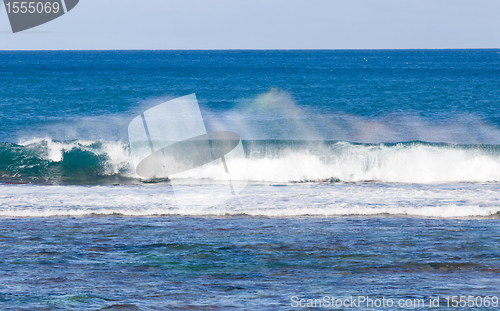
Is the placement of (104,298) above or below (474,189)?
above

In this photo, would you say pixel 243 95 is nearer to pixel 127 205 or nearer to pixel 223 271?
pixel 127 205

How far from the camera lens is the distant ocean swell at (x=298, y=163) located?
18.0 meters

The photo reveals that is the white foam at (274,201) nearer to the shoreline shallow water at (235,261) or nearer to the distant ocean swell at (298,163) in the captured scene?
the shoreline shallow water at (235,261)

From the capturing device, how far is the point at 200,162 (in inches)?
790

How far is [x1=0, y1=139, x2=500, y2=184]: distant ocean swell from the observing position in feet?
59.2

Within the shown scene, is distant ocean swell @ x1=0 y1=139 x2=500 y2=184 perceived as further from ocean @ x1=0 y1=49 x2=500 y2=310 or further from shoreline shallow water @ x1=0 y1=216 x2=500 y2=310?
shoreline shallow water @ x1=0 y1=216 x2=500 y2=310

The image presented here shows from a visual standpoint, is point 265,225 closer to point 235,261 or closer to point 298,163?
point 235,261

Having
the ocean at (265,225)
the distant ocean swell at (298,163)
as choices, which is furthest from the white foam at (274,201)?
the distant ocean swell at (298,163)

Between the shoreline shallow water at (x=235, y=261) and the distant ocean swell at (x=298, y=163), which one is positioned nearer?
the shoreline shallow water at (x=235, y=261)

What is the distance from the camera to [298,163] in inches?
770

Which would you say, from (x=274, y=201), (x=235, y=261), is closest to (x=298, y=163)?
(x=274, y=201)

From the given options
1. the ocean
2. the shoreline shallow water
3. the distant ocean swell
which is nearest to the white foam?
the ocean

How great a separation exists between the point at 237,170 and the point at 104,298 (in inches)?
509

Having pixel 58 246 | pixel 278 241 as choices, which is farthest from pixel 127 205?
pixel 278 241
